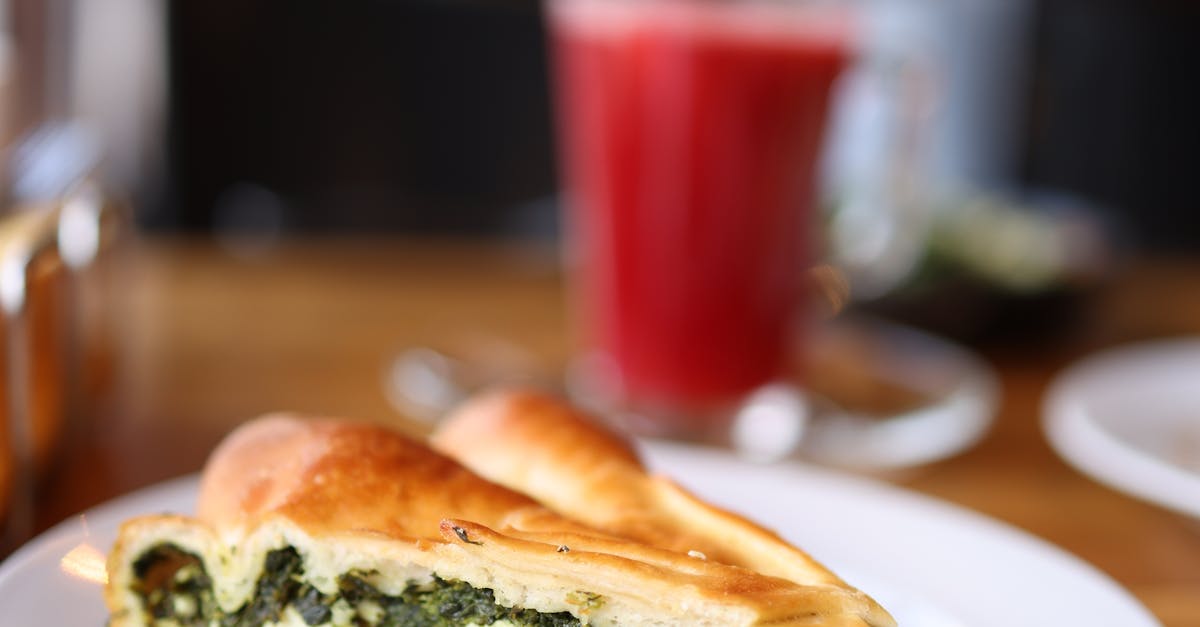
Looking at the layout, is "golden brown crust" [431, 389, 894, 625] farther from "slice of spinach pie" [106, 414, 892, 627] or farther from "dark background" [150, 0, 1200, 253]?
"dark background" [150, 0, 1200, 253]

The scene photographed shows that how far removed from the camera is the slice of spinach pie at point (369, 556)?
56 centimetres

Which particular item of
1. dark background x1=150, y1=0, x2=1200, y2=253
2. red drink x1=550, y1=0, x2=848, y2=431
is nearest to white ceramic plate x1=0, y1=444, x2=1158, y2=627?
red drink x1=550, y1=0, x2=848, y2=431

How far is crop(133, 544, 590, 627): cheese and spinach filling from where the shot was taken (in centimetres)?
59

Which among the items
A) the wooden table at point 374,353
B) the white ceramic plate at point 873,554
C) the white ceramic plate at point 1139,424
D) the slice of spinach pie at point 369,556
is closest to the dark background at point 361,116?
the wooden table at point 374,353

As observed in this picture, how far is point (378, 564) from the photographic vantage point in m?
0.59

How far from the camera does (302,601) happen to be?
0.60 metres

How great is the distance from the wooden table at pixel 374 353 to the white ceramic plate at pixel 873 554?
125 mm

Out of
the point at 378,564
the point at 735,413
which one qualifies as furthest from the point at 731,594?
the point at 735,413

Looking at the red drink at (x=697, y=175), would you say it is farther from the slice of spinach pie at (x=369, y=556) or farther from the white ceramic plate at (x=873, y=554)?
the slice of spinach pie at (x=369, y=556)

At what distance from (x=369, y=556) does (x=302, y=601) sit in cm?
4

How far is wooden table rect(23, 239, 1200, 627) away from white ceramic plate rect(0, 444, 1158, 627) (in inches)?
4.9

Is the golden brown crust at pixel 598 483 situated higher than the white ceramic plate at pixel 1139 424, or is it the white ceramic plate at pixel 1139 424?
the golden brown crust at pixel 598 483

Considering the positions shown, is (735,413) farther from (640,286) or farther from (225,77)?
(225,77)

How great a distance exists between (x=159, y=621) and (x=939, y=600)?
397 millimetres
